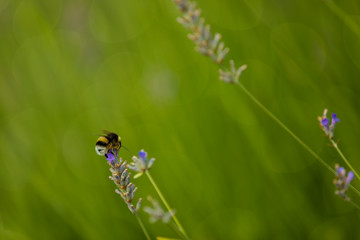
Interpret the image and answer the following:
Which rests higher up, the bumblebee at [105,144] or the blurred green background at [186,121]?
the blurred green background at [186,121]

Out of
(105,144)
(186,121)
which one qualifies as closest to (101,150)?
(105,144)

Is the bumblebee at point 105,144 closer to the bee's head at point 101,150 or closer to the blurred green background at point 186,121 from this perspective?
the bee's head at point 101,150

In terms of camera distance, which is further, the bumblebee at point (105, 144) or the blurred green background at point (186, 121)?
the blurred green background at point (186, 121)

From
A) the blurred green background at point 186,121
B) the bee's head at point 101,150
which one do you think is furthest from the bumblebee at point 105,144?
the blurred green background at point 186,121

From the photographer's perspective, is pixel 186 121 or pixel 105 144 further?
pixel 186 121

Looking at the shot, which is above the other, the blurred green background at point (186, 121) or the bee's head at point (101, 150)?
the blurred green background at point (186, 121)

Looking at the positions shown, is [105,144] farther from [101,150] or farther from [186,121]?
[186,121]

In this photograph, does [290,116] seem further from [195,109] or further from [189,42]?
[189,42]

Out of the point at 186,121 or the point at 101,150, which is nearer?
the point at 101,150

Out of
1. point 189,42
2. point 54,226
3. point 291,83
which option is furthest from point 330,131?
point 54,226

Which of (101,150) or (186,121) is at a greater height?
(186,121)
